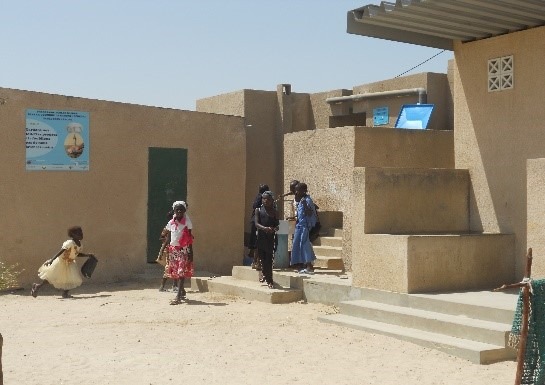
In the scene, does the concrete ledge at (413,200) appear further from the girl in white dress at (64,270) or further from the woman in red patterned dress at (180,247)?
the girl in white dress at (64,270)

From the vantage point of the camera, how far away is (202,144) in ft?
45.4

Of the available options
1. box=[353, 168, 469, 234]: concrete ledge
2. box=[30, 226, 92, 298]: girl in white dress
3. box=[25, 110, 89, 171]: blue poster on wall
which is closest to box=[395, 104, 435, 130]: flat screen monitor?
box=[353, 168, 469, 234]: concrete ledge

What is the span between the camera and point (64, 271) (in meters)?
11.2

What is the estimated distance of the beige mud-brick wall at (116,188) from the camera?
469 inches

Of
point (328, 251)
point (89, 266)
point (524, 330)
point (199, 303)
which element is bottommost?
point (199, 303)

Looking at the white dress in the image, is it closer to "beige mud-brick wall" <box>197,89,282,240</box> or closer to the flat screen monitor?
"beige mud-brick wall" <box>197,89,282,240</box>

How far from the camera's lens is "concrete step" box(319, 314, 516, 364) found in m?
6.80

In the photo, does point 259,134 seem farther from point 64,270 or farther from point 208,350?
point 208,350

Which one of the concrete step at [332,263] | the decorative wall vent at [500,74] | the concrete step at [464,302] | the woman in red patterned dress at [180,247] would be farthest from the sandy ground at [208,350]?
the decorative wall vent at [500,74]

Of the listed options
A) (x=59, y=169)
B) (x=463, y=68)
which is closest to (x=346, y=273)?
(x=463, y=68)

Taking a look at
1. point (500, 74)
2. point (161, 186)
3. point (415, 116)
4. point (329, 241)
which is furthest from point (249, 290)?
point (415, 116)

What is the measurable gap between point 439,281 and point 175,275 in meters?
3.63

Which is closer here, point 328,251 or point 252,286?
point 252,286

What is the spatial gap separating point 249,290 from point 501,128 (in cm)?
382
